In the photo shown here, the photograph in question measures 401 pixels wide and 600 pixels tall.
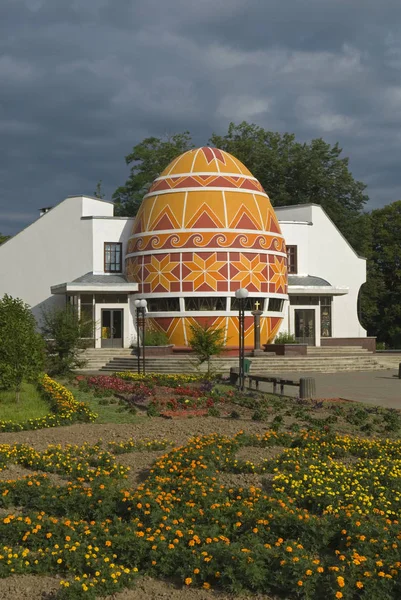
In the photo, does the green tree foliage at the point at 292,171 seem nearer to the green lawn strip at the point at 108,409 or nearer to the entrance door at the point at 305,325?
the entrance door at the point at 305,325

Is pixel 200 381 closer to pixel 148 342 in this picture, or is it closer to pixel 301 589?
pixel 148 342

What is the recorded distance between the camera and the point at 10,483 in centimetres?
830

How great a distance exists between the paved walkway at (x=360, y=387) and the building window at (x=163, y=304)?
968 cm

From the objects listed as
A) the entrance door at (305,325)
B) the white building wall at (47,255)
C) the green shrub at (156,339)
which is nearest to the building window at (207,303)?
the green shrub at (156,339)

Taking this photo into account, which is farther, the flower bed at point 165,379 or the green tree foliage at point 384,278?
the green tree foliage at point 384,278

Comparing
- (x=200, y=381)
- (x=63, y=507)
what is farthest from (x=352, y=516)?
(x=200, y=381)

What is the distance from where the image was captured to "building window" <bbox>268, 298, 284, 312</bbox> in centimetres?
3675

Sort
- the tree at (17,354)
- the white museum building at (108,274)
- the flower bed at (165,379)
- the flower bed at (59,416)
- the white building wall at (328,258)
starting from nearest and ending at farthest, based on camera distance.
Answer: the flower bed at (59,416) < the tree at (17,354) < the flower bed at (165,379) < the white museum building at (108,274) < the white building wall at (328,258)

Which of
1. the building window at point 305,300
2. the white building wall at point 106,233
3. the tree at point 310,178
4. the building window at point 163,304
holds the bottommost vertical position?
the building window at point 163,304

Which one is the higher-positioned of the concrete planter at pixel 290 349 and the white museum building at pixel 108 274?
the white museum building at pixel 108 274

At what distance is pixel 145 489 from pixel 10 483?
171 cm

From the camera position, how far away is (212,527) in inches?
269

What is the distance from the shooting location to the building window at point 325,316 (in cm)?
4184

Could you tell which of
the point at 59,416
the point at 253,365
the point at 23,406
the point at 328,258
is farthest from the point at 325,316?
the point at 59,416
